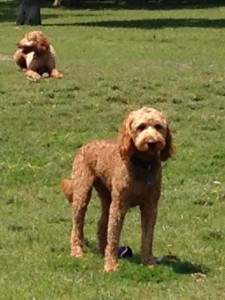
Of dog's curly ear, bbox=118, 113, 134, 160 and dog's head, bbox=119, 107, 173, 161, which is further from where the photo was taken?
dog's curly ear, bbox=118, 113, 134, 160

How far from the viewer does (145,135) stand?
719 cm

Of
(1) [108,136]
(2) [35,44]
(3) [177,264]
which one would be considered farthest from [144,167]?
(2) [35,44]

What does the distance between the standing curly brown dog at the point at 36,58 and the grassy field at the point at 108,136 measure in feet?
0.89

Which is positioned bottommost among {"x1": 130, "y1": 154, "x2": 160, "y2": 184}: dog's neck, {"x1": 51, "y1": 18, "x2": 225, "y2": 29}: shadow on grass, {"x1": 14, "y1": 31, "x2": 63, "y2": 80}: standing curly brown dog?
{"x1": 51, "y1": 18, "x2": 225, "y2": 29}: shadow on grass

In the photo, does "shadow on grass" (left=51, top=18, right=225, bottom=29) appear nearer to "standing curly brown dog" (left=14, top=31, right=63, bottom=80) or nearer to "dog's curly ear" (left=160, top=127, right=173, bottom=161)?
"standing curly brown dog" (left=14, top=31, right=63, bottom=80)

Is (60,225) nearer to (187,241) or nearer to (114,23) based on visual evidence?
(187,241)

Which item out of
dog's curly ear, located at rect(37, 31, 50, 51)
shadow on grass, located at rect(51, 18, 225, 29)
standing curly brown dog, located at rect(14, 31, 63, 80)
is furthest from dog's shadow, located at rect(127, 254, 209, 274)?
shadow on grass, located at rect(51, 18, 225, 29)

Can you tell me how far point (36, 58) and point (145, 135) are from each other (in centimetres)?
1184

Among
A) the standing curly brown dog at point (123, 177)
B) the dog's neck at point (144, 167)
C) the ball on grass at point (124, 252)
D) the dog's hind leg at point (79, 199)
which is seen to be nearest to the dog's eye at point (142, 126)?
the standing curly brown dog at point (123, 177)

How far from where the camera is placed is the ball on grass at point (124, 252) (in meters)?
8.01

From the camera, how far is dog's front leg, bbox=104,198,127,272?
7.64 m

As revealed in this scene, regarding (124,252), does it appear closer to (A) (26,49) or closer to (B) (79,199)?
(B) (79,199)

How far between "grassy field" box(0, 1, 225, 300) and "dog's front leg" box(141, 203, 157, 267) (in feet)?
0.37

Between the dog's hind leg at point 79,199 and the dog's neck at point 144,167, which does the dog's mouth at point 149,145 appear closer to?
the dog's neck at point 144,167
